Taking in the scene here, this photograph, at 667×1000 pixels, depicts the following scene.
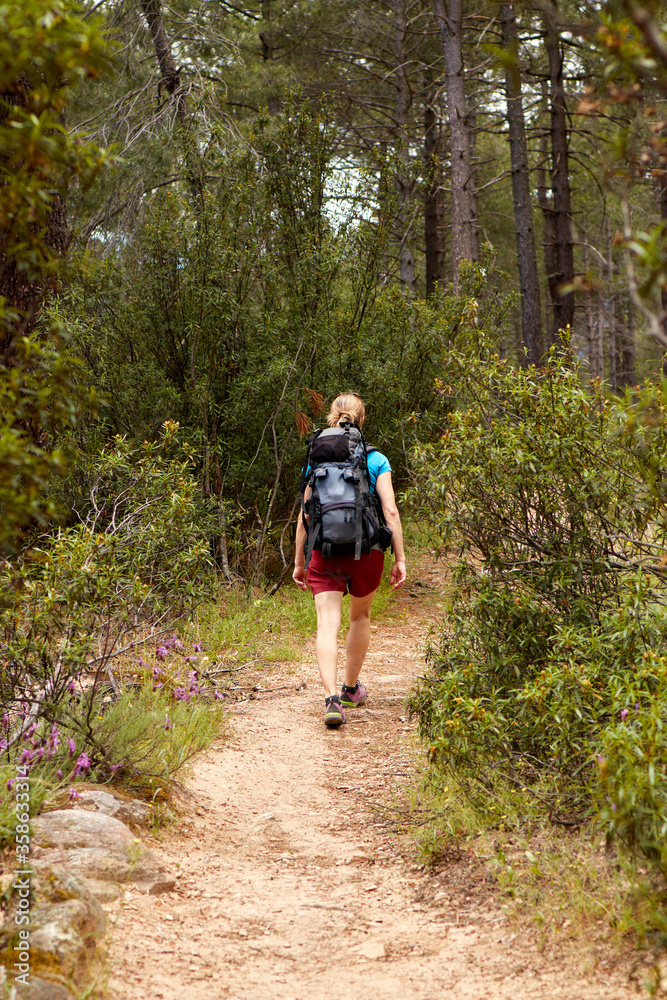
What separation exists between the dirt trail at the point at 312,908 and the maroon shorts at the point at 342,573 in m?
0.99

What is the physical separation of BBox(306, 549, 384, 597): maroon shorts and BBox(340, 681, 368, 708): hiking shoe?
2.64 ft

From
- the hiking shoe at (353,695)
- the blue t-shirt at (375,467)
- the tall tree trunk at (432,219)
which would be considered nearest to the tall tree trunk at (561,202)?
the tall tree trunk at (432,219)

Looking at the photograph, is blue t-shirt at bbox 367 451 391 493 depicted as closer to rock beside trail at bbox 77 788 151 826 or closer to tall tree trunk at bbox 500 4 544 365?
rock beside trail at bbox 77 788 151 826

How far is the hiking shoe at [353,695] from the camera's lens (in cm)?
578

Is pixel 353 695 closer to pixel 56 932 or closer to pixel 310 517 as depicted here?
pixel 310 517

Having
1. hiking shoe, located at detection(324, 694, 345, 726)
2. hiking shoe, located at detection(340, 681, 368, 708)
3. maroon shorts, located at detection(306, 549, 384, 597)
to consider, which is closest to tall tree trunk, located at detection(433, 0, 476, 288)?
maroon shorts, located at detection(306, 549, 384, 597)

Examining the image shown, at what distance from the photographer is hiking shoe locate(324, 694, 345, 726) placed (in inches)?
208

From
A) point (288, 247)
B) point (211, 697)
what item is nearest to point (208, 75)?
point (288, 247)

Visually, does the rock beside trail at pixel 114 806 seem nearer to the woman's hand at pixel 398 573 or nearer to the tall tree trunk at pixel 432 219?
the woman's hand at pixel 398 573

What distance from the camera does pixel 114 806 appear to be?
3.60 metres

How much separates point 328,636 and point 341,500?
88cm

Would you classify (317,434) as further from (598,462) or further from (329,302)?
(329,302)

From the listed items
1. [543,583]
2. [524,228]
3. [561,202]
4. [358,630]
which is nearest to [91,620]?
[543,583]

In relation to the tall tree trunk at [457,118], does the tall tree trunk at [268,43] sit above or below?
above
